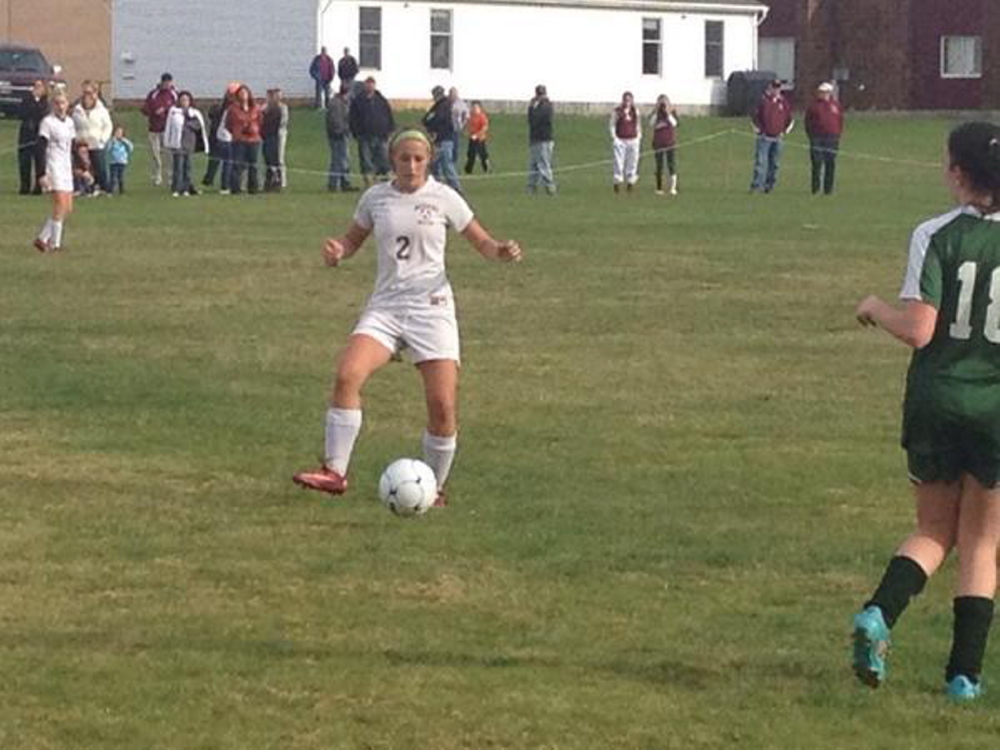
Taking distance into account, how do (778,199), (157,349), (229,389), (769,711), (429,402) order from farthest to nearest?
(778,199), (157,349), (229,389), (429,402), (769,711)

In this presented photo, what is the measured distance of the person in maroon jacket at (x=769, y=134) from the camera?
144 feet

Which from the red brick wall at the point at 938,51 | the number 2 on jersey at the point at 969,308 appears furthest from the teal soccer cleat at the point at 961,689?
the red brick wall at the point at 938,51

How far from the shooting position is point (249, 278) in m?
25.6

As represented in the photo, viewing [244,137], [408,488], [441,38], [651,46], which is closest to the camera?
[408,488]

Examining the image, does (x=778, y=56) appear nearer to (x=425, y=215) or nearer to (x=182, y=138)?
(x=182, y=138)

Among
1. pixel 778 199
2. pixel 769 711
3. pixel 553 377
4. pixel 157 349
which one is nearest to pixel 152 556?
pixel 769 711

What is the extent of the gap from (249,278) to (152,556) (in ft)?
48.4

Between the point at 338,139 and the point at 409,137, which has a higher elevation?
the point at 409,137

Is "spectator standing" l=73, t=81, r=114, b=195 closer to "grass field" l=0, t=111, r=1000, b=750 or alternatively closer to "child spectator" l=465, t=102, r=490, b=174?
"child spectator" l=465, t=102, r=490, b=174

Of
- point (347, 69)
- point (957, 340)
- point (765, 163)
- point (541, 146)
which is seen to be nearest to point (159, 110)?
point (541, 146)

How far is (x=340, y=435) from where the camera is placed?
12.4 m

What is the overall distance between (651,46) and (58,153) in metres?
43.4

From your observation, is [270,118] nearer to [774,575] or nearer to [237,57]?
[237,57]

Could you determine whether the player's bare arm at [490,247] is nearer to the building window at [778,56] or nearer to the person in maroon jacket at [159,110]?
the person in maroon jacket at [159,110]
